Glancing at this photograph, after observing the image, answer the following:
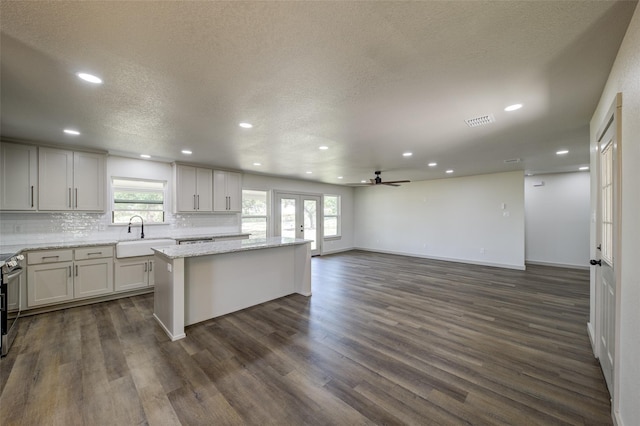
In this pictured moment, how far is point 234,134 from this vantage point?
3377mm

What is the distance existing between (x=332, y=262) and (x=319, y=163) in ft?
10.2

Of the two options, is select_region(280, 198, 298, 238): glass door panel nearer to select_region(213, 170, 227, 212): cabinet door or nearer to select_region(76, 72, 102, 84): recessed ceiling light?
select_region(213, 170, 227, 212): cabinet door

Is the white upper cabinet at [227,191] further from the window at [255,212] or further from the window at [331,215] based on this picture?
the window at [331,215]

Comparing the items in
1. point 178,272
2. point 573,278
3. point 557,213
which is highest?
point 557,213

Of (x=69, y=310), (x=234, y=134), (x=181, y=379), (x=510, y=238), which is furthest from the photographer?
(x=510, y=238)

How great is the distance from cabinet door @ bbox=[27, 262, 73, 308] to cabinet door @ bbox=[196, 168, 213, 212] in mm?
2204

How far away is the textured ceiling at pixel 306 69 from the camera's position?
4.46 feet

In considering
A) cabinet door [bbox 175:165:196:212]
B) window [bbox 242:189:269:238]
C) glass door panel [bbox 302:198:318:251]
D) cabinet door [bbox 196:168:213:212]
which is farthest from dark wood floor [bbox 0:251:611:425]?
glass door panel [bbox 302:198:318:251]

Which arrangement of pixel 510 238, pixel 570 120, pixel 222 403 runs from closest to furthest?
pixel 222 403 < pixel 570 120 < pixel 510 238

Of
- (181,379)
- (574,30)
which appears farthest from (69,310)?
(574,30)

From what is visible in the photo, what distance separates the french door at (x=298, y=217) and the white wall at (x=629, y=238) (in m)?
6.10

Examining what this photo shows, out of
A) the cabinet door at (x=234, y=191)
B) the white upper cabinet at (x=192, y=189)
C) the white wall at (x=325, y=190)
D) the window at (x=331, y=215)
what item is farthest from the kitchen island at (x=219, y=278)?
the window at (x=331, y=215)

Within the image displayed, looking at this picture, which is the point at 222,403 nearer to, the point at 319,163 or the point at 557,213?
the point at 319,163

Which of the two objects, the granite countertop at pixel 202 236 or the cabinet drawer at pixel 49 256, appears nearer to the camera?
the cabinet drawer at pixel 49 256
